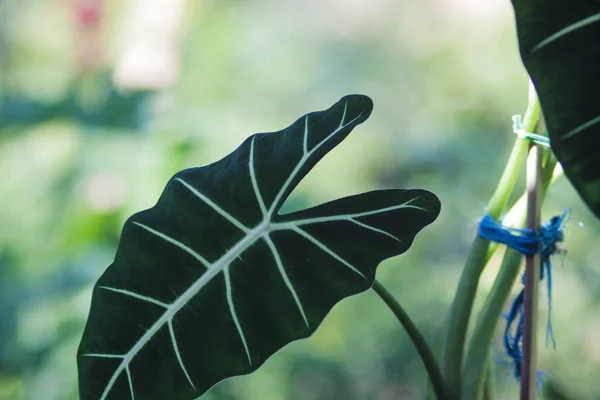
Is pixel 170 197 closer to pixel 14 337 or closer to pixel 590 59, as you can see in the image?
pixel 590 59

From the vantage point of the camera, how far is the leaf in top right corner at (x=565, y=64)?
0.32 metres

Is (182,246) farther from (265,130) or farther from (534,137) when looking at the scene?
(265,130)

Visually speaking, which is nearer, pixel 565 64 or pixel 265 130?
pixel 565 64

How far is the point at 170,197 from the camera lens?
1.44 ft

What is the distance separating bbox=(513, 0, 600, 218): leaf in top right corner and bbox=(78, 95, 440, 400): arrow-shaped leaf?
118mm

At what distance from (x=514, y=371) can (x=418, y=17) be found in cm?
224

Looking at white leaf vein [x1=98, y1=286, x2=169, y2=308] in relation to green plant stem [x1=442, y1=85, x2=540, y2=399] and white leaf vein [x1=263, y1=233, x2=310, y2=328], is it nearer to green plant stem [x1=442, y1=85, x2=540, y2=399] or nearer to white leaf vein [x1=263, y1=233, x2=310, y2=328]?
Result: white leaf vein [x1=263, y1=233, x2=310, y2=328]

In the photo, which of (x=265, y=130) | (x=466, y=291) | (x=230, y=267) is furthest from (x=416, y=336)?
(x=265, y=130)

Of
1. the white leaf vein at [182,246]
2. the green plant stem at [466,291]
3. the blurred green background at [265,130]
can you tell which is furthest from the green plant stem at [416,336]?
the blurred green background at [265,130]

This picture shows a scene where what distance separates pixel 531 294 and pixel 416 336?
10cm

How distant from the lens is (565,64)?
0.32 m

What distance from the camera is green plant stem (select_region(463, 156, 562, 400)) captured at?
0.49 metres

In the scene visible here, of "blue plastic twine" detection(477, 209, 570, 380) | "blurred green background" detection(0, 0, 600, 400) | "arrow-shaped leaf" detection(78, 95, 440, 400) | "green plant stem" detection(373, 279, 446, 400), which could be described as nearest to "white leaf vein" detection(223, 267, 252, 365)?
"arrow-shaped leaf" detection(78, 95, 440, 400)

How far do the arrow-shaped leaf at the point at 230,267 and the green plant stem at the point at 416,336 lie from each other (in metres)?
0.06
